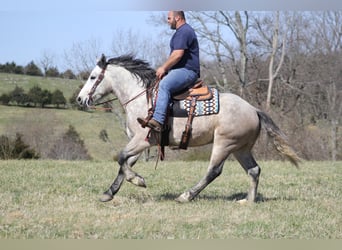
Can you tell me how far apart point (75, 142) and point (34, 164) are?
30.4 ft

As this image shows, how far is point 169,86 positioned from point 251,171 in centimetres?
187

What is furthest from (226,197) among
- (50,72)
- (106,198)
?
(50,72)

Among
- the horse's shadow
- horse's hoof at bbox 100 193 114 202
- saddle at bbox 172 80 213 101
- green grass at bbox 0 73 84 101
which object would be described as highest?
saddle at bbox 172 80 213 101

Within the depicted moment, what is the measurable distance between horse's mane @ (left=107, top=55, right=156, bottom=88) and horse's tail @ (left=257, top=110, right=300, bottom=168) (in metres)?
1.76

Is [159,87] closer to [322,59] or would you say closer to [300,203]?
[300,203]

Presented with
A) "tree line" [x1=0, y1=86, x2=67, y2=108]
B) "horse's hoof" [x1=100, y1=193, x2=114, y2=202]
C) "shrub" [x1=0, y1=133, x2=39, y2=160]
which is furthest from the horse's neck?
"tree line" [x1=0, y1=86, x2=67, y2=108]

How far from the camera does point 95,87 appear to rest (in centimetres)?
718

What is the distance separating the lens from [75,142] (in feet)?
68.5

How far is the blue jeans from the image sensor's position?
6566 mm

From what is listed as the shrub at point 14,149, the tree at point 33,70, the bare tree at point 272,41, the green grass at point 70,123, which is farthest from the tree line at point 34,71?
the bare tree at point 272,41

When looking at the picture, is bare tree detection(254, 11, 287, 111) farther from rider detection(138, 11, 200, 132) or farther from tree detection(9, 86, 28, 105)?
rider detection(138, 11, 200, 132)

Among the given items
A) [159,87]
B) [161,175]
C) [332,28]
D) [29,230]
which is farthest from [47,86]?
[29,230]

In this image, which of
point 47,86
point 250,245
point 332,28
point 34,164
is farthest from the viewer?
point 332,28

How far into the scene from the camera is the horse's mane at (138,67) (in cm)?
715
